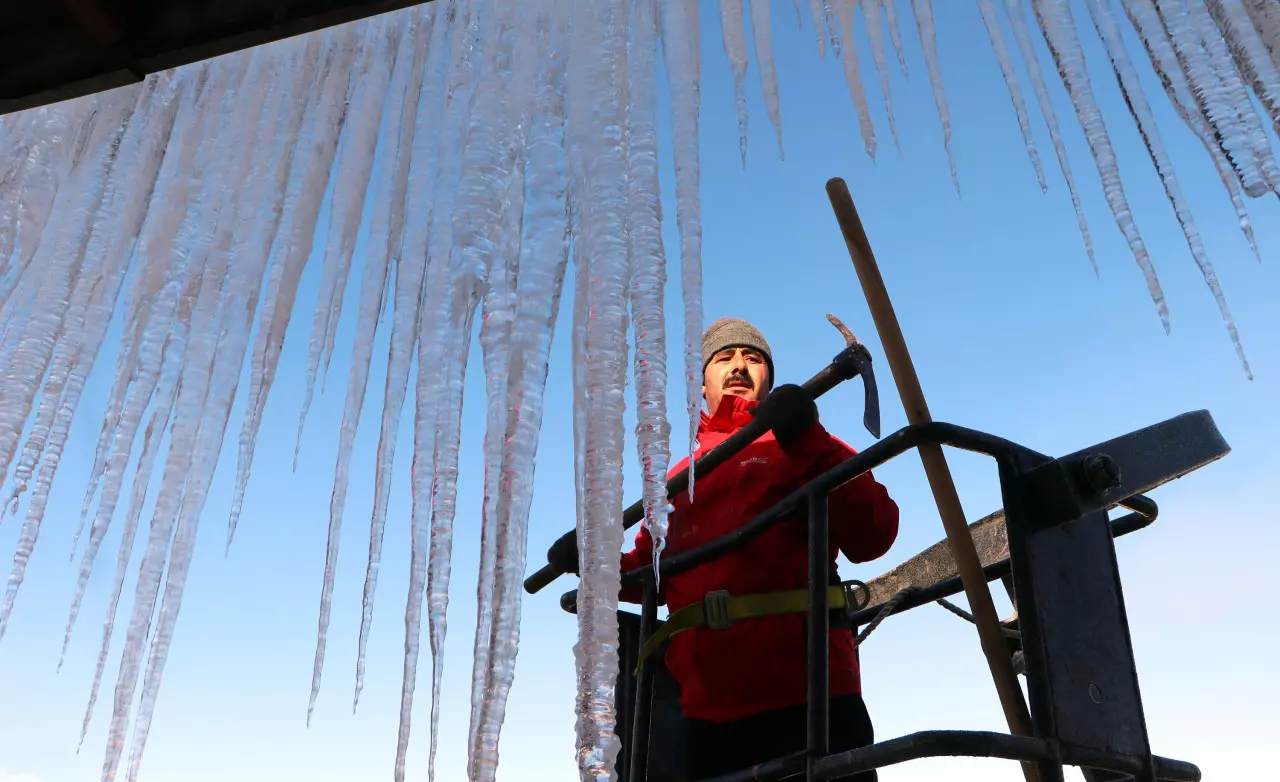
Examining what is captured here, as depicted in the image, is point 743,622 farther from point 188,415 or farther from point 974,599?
point 188,415

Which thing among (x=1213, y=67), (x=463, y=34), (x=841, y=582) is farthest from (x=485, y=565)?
(x=841, y=582)

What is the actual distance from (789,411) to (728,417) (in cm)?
92

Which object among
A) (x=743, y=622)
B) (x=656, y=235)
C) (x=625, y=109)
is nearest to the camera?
(x=656, y=235)

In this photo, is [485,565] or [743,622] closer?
[485,565]

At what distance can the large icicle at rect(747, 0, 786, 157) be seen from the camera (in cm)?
167

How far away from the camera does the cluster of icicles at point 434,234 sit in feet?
4.00

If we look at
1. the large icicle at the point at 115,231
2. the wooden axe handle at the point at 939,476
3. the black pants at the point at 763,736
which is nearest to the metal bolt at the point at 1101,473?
the wooden axe handle at the point at 939,476

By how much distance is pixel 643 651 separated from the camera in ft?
6.55

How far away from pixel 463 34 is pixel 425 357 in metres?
0.70

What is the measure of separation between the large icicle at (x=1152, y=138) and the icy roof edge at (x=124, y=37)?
3.91ft

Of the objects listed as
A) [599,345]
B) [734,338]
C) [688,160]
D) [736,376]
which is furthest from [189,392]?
[734,338]

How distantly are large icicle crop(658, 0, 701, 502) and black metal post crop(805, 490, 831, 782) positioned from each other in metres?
0.30

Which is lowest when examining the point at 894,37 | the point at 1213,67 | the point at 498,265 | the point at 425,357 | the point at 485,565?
the point at 485,565

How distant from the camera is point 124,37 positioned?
1729mm
